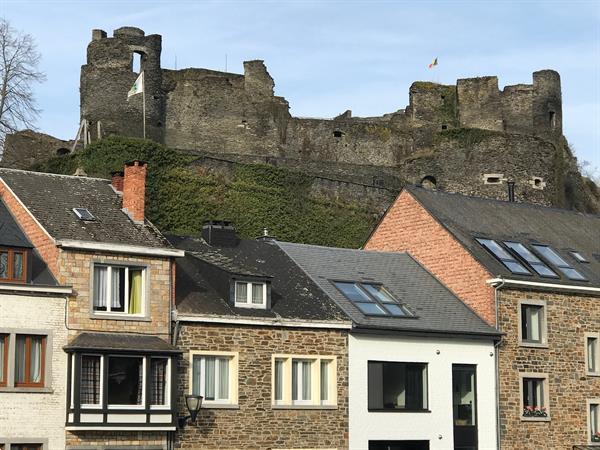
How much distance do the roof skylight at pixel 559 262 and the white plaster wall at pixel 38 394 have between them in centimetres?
1582

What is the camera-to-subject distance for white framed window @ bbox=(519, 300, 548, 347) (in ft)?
120

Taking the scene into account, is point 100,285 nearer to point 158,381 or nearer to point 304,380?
point 158,381

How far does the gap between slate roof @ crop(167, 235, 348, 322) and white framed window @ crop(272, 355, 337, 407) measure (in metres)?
1.01

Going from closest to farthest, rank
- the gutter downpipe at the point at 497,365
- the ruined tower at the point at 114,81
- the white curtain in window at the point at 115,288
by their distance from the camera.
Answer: the white curtain in window at the point at 115,288, the gutter downpipe at the point at 497,365, the ruined tower at the point at 114,81

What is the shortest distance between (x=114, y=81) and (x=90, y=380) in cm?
3534

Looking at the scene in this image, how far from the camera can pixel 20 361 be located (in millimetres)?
28078

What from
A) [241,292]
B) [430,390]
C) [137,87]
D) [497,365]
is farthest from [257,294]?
[137,87]

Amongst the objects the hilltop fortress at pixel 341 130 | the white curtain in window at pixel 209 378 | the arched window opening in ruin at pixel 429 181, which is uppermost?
the hilltop fortress at pixel 341 130

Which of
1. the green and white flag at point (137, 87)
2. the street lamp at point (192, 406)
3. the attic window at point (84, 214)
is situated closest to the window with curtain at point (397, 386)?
the street lamp at point (192, 406)

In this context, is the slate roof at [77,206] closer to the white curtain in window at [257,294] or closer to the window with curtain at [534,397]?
the white curtain in window at [257,294]

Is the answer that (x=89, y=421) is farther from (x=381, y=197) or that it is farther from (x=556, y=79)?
(x=556, y=79)

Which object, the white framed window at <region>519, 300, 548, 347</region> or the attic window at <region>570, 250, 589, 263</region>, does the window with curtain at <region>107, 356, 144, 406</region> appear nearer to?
the white framed window at <region>519, 300, 548, 347</region>

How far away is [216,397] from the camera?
100ft

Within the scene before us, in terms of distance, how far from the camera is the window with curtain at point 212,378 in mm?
30344
